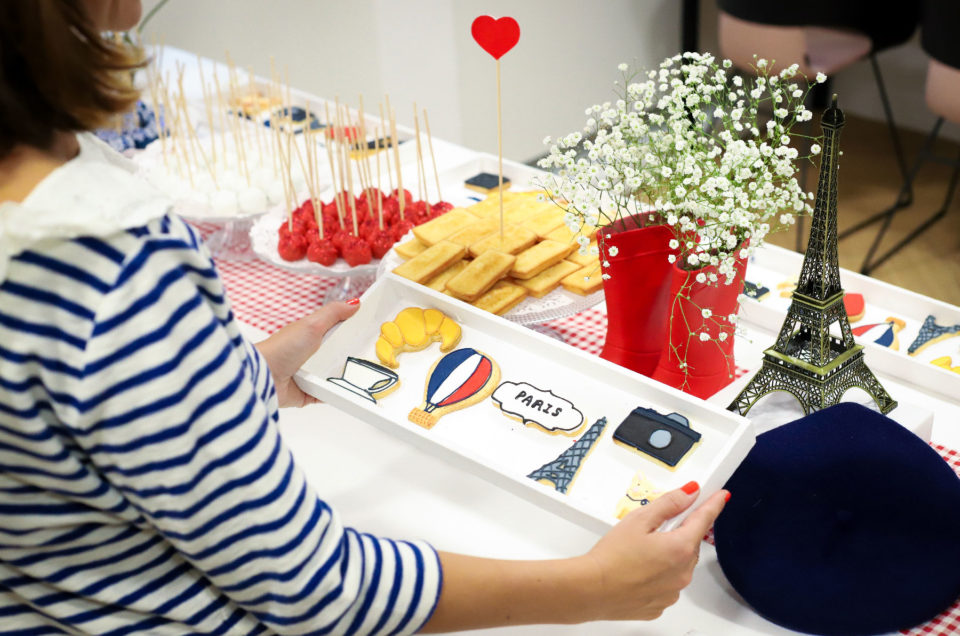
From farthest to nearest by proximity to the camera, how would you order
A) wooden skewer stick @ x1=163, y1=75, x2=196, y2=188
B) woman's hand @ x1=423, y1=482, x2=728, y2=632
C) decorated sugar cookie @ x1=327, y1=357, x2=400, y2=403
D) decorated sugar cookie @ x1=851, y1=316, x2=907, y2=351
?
wooden skewer stick @ x1=163, y1=75, x2=196, y2=188 < decorated sugar cookie @ x1=851, y1=316, x2=907, y2=351 < decorated sugar cookie @ x1=327, y1=357, x2=400, y2=403 < woman's hand @ x1=423, y1=482, x2=728, y2=632

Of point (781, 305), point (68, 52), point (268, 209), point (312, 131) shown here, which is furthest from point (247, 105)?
point (68, 52)

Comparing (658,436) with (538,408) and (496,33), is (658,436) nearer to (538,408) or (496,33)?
(538,408)

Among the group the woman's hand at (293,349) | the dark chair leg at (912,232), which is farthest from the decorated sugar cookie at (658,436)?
the dark chair leg at (912,232)

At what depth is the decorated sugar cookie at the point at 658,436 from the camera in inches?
43.5

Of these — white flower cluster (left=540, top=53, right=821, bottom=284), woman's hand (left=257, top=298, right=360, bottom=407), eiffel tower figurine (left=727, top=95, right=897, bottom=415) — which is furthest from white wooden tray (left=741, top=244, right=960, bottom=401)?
woman's hand (left=257, top=298, right=360, bottom=407)

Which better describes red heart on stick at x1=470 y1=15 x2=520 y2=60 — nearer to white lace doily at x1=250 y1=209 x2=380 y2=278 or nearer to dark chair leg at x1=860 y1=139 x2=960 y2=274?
white lace doily at x1=250 y1=209 x2=380 y2=278

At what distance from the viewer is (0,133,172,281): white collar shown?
23.1 inches

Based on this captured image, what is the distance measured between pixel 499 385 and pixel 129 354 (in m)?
0.76

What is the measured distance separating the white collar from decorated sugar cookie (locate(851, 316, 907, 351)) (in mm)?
1175

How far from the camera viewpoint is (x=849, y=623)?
0.97 m

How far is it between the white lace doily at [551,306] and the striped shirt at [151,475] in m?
0.73

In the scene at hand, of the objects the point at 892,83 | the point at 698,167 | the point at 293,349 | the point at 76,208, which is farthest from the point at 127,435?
the point at 892,83

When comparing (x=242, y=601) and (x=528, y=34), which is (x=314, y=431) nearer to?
(x=242, y=601)

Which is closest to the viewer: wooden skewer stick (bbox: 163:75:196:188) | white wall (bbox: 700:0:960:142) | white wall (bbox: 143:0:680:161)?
wooden skewer stick (bbox: 163:75:196:188)
